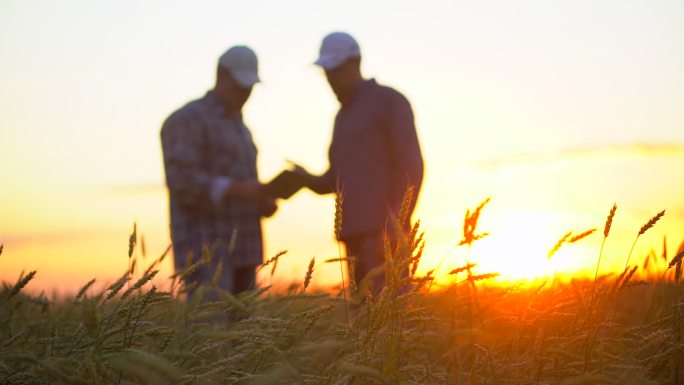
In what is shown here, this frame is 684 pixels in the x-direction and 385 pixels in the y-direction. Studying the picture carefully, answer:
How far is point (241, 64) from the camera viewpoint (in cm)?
549

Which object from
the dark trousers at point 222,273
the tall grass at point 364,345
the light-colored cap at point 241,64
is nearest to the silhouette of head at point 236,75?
the light-colored cap at point 241,64

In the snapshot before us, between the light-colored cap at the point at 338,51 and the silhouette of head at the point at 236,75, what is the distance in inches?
22.7

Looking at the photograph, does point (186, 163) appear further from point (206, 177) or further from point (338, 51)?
point (338, 51)

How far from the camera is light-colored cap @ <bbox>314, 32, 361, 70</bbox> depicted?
5105 millimetres

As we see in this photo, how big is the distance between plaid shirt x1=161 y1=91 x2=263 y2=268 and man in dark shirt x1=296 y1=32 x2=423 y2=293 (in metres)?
0.76

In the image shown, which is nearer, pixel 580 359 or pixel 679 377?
pixel 580 359

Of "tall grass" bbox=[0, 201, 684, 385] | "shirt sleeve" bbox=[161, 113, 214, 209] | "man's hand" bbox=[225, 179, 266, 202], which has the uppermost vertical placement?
"shirt sleeve" bbox=[161, 113, 214, 209]

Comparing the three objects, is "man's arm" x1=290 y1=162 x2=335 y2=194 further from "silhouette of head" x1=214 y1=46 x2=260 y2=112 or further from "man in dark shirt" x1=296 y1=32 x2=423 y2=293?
"silhouette of head" x1=214 y1=46 x2=260 y2=112

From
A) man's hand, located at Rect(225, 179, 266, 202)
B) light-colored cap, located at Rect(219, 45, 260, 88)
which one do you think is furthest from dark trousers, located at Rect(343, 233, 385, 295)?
light-colored cap, located at Rect(219, 45, 260, 88)

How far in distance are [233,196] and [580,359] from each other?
3.27 metres

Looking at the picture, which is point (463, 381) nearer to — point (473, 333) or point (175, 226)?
point (473, 333)

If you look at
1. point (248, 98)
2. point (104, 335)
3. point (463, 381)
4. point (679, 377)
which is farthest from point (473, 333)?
point (248, 98)

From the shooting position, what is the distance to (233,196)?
5469mm

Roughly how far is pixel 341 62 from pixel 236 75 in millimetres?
798
